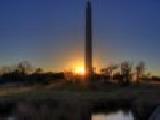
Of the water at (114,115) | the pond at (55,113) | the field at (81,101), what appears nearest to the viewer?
the pond at (55,113)

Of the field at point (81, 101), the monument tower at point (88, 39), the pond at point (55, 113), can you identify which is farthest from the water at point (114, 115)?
the monument tower at point (88, 39)

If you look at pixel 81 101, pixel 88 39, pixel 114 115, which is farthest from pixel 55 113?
pixel 88 39

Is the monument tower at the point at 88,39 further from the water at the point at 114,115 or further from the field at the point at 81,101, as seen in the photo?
the water at the point at 114,115

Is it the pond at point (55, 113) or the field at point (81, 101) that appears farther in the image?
the field at point (81, 101)

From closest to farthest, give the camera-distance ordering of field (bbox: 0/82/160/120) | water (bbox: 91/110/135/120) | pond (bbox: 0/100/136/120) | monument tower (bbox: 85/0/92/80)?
pond (bbox: 0/100/136/120) < field (bbox: 0/82/160/120) < water (bbox: 91/110/135/120) < monument tower (bbox: 85/0/92/80)

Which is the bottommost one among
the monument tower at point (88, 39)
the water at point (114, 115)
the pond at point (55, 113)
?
the water at point (114, 115)

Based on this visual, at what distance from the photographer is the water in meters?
46.2

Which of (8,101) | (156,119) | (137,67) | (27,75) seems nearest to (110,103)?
(8,101)

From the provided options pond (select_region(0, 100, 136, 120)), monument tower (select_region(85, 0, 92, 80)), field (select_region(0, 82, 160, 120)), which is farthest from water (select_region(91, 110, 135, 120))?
monument tower (select_region(85, 0, 92, 80))

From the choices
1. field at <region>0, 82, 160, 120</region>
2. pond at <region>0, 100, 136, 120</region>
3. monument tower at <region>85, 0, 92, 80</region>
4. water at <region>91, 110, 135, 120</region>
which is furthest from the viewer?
monument tower at <region>85, 0, 92, 80</region>

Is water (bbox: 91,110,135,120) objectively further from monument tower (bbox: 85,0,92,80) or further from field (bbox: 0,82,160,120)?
monument tower (bbox: 85,0,92,80)

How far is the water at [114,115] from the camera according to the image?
4622cm

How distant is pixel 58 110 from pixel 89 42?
42.0 metres

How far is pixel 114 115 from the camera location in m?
49.5
